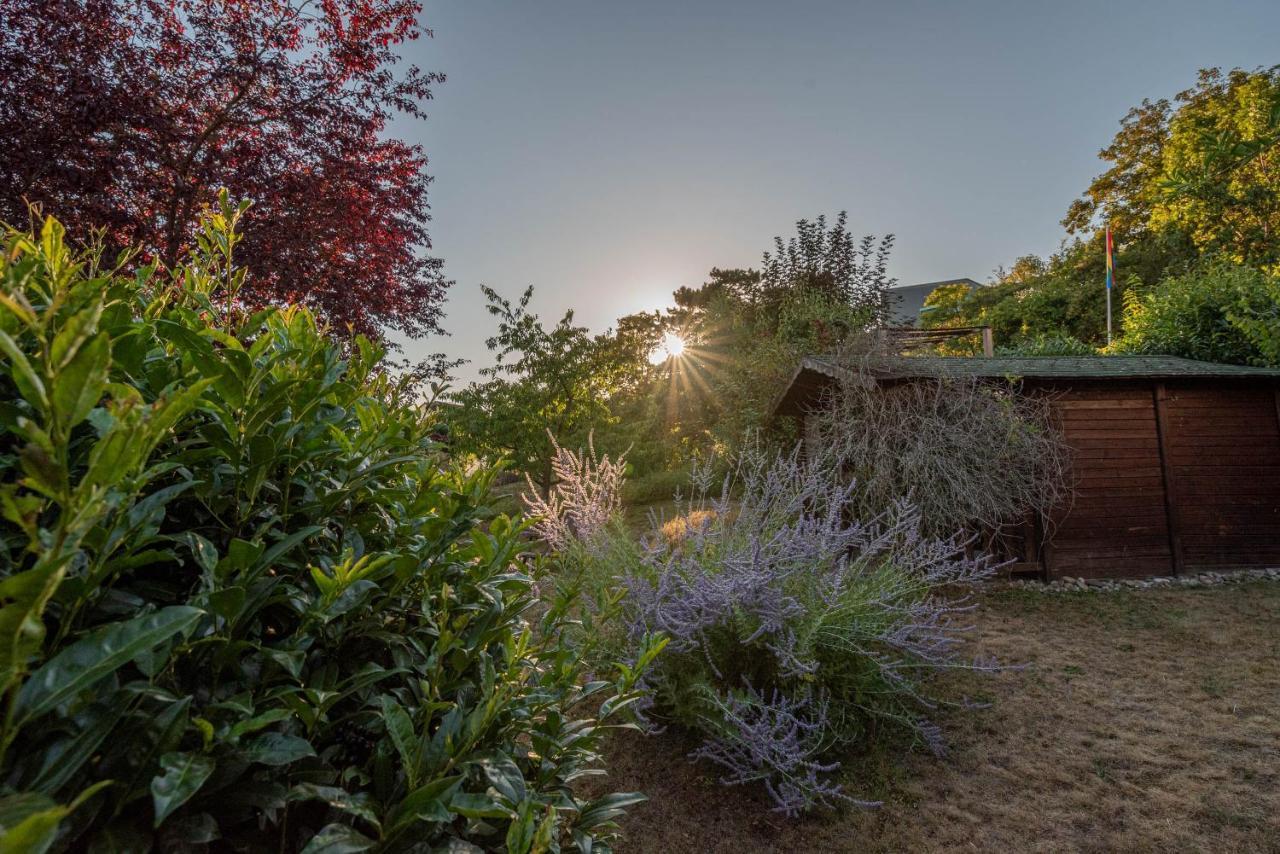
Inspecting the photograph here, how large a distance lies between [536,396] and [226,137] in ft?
22.3

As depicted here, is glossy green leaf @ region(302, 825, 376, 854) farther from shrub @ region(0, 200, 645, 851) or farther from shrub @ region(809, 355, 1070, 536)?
shrub @ region(809, 355, 1070, 536)

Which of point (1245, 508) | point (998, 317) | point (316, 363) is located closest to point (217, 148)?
point (316, 363)

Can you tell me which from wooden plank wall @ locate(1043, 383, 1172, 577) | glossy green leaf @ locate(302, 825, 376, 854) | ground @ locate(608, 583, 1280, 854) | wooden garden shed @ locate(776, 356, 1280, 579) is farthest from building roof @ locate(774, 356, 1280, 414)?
glossy green leaf @ locate(302, 825, 376, 854)

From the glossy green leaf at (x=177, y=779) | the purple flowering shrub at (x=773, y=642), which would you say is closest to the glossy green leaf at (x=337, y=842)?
the glossy green leaf at (x=177, y=779)

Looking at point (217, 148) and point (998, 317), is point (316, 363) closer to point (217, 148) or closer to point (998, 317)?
point (217, 148)

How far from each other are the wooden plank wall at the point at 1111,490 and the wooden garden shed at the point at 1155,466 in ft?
0.05

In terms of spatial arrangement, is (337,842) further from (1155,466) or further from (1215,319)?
(1215,319)

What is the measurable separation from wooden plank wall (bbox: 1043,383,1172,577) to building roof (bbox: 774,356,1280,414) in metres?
0.31

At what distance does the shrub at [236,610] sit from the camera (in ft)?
1.65

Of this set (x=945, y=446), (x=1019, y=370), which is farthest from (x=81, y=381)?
(x=1019, y=370)

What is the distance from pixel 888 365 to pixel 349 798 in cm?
815

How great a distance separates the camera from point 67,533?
44cm

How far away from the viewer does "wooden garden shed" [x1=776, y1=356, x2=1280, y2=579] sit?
800cm

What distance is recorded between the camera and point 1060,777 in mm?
3314
